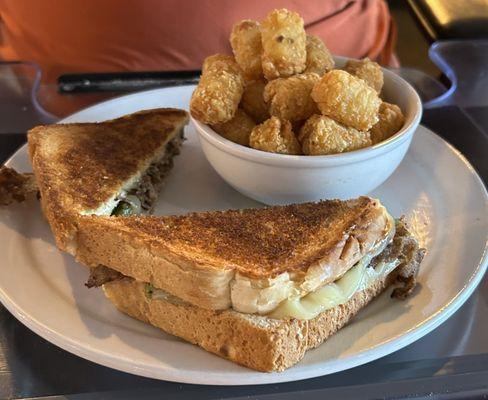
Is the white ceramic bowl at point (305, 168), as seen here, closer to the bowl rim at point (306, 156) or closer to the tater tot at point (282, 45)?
the bowl rim at point (306, 156)

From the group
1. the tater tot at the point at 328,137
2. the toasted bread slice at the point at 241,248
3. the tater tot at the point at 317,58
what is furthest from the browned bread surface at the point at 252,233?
the tater tot at the point at 317,58

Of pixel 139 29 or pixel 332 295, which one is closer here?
pixel 332 295

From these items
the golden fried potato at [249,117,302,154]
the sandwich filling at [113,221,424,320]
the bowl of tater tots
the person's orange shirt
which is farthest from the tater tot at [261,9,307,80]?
the person's orange shirt

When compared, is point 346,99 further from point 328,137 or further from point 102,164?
point 102,164

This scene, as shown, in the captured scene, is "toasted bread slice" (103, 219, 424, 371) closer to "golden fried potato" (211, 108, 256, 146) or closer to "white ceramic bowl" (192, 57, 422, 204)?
"white ceramic bowl" (192, 57, 422, 204)

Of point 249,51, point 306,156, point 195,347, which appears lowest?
point 195,347

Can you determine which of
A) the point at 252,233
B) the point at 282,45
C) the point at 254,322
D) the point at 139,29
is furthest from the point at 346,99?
the point at 139,29

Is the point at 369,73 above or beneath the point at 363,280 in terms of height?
above

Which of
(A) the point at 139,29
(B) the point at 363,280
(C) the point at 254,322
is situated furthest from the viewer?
(A) the point at 139,29

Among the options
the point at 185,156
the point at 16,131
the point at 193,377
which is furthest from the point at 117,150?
the point at 193,377
